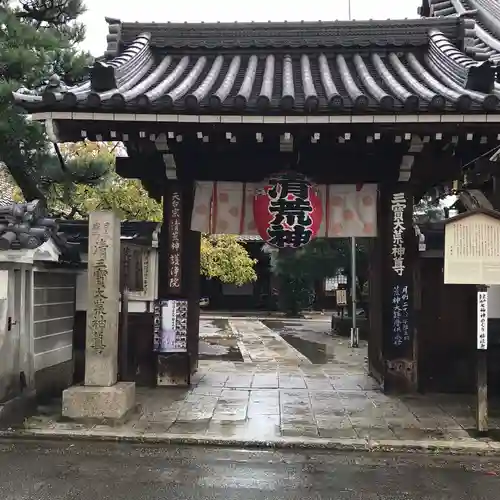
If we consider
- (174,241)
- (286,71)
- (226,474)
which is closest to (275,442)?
(226,474)

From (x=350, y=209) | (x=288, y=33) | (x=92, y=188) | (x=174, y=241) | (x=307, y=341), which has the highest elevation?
(x=288, y=33)

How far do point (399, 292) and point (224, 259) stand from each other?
73.5ft

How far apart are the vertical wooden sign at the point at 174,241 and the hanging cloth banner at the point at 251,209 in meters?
0.29

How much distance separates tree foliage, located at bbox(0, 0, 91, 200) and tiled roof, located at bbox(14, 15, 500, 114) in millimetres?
1414

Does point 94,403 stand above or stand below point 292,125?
below

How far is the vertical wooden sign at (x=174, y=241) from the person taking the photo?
34.5ft

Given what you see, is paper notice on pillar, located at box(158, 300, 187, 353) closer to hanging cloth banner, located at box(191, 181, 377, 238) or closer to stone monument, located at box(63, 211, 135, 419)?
hanging cloth banner, located at box(191, 181, 377, 238)

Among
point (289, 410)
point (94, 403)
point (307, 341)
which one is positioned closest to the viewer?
point (94, 403)

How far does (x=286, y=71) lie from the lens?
10297mm

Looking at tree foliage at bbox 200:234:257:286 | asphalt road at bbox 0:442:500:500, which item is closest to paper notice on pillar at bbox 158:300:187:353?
asphalt road at bbox 0:442:500:500

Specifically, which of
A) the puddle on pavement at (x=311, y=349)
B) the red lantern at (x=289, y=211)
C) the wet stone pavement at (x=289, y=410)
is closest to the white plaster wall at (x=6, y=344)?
the wet stone pavement at (x=289, y=410)

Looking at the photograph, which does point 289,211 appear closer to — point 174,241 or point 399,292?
point 174,241

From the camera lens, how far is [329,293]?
42.2 meters

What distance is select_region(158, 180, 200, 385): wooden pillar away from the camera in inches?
413
